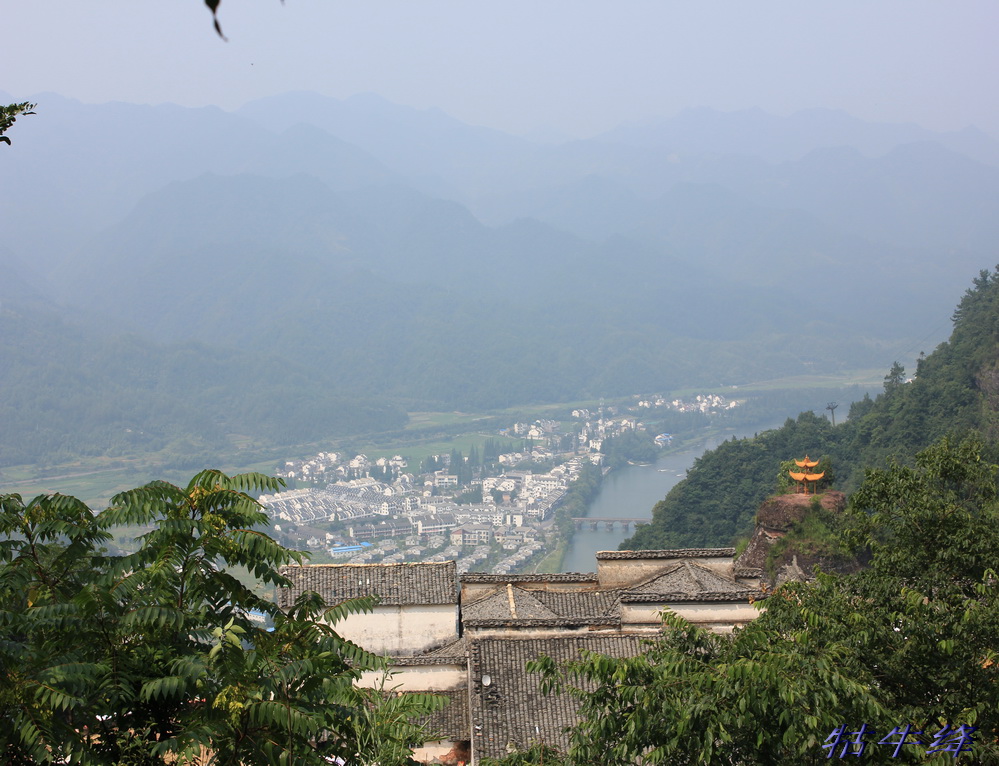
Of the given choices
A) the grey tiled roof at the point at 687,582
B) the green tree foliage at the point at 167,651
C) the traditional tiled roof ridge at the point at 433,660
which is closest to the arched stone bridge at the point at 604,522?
the grey tiled roof at the point at 687,582

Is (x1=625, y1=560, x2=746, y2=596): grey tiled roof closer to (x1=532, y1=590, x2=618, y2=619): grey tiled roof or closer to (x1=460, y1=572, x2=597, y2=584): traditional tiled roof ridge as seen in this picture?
(x1=532, y1=590, x2=618, y2=619): grey tiled roof

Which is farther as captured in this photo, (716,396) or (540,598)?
(716,396)

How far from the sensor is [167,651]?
13.7 ft

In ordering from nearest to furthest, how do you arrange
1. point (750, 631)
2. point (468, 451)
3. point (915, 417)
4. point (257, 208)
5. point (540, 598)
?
1. point (750, 631)
2. point (540, 598)
3. point (915, 417)
4. point (468, 451)
5. point (257, 208)

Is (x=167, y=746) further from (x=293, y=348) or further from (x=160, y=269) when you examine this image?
(x=160, y=269)

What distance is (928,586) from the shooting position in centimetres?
690

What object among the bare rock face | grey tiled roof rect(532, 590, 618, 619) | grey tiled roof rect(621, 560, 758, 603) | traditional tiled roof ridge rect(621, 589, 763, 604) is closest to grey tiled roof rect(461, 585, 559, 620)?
grey tiled roof rect(532, 590, 618, 619)

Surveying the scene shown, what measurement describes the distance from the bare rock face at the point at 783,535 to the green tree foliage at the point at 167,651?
1698 centimetres

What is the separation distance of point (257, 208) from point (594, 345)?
68.1 metres

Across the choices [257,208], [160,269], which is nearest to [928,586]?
[160,269]

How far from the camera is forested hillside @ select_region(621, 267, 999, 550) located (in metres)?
30.5

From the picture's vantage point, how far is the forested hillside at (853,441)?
30.5 metres

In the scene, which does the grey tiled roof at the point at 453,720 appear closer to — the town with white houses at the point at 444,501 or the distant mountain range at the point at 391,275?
the town with white houses at the point at 444,501

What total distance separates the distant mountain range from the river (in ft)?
107
